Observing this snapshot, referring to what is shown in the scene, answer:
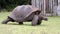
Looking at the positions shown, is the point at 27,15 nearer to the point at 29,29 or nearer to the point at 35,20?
the point at 35,20

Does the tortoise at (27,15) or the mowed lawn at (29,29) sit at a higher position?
the tortoise at (27,15)

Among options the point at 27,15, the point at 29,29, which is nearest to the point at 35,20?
the point at 27,15

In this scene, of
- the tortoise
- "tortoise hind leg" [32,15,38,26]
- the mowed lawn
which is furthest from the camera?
the tortoise

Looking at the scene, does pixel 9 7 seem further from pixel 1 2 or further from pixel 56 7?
pixel 56 7

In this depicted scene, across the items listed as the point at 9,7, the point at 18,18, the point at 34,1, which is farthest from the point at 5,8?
the point at 18,18

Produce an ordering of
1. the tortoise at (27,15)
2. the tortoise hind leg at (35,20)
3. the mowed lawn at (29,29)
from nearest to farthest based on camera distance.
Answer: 1. the mowed lawn at (29,29)
2. the tortoise hind leg at (35,20)
3. the tortoise at (27,15)

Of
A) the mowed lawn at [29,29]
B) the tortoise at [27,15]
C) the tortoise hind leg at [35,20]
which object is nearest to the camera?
the mowed lawn at [29,29]

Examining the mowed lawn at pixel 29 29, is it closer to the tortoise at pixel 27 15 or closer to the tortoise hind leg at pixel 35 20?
the tortoise hind leg at pixel 35 20

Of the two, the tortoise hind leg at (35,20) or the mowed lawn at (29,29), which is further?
the tortoise hind leg at (35,20)

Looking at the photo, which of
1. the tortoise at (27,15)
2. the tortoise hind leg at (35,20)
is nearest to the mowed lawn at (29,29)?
the tortoise hind leg at (35,20)

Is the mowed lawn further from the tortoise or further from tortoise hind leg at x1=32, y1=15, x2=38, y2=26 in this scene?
the tortoise

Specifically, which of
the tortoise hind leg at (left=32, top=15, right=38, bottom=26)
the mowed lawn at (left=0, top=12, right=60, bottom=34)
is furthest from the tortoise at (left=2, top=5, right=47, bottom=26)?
the mowed lawn at (left=0, top=12, right=60, bottom=34)

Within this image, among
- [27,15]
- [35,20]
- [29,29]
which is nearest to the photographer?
[29,29]

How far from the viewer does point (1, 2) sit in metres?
25.8
